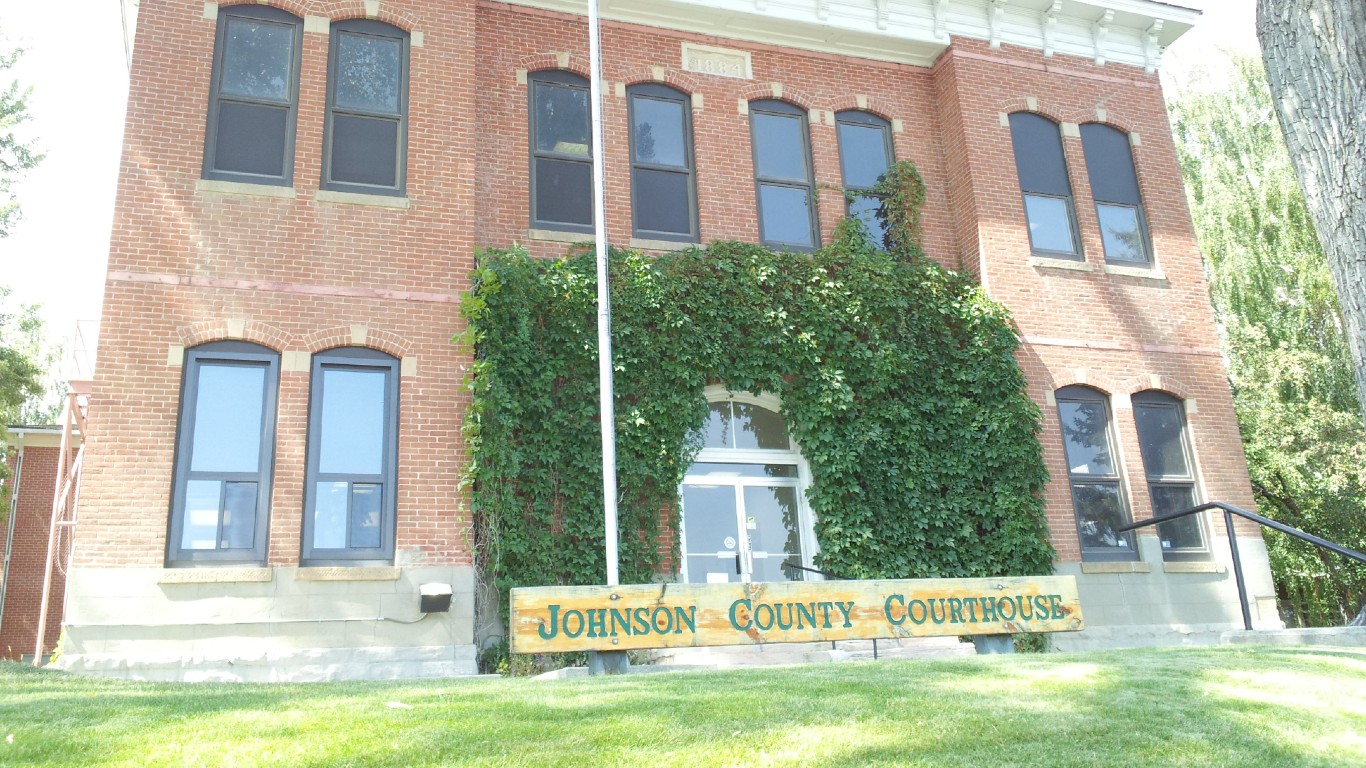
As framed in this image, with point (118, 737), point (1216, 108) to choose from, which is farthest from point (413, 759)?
point (1216, 108)

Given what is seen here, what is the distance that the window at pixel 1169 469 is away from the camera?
1451cm

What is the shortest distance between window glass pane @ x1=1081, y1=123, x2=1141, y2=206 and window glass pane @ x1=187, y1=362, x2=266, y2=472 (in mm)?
12077

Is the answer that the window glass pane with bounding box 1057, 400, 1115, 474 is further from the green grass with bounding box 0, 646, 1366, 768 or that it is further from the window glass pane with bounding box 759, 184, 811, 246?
the green grass with bounding box 0, 646, 1366, 768

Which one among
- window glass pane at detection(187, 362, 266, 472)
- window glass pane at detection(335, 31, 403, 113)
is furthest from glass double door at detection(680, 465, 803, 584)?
window glass pane at detection(335, 31, 403, 113)

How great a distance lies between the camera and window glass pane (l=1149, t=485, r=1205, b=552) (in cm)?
1446

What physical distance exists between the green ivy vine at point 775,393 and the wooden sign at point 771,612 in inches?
124

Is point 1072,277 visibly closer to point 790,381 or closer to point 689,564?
point 790,381

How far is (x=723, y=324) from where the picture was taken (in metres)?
13.1

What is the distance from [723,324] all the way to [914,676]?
6.77 metres

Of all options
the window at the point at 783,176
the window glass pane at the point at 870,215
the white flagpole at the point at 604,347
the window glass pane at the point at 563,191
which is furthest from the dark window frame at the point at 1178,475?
the window glass pane at the point at 563,191

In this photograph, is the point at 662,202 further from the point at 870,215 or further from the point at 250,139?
the point at 250,139

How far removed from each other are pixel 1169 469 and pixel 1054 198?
427 centimetres

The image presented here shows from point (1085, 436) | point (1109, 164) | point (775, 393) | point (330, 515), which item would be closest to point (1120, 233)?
point (1109, 164)

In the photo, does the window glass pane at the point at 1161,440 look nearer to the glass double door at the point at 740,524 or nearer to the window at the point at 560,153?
the glass double door at the point at 740,524
